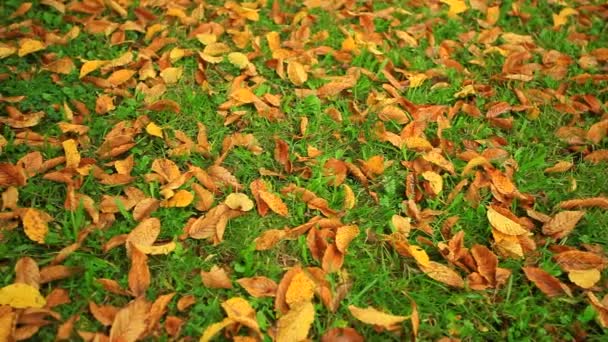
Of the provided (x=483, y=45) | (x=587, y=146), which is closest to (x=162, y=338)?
(x=587, y=146)

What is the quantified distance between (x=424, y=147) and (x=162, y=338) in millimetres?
1480

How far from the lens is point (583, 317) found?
190 cm

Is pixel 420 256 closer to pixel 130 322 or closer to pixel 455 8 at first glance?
pixel 130 322

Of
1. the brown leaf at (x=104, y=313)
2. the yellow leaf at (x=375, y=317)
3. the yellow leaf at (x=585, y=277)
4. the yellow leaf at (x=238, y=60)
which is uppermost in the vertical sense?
the yellow leaf at (x=238, y=60)

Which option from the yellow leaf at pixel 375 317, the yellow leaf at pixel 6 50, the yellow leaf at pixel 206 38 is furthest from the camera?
the yellow leaf at pixel 206 38

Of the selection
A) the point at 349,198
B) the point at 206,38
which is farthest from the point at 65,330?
the point at 206,38

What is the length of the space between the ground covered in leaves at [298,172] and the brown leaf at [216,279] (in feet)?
0.03

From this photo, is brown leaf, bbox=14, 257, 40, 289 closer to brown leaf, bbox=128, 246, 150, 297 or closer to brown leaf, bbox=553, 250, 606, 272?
brown leaf, bbox=128, 246, 150, 297

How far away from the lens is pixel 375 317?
1.81 meters

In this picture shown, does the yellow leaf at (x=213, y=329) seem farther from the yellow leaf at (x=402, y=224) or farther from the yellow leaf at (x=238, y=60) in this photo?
the yellow leaf at (x=238, y=60)

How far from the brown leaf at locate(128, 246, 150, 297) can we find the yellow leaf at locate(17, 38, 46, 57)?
155 cm

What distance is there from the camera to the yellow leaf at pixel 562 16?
132 inches

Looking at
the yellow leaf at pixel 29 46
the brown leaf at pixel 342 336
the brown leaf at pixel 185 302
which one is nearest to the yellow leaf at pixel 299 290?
the brown leaf at pixel 342 336

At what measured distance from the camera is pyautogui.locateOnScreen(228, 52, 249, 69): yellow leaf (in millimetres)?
2869
